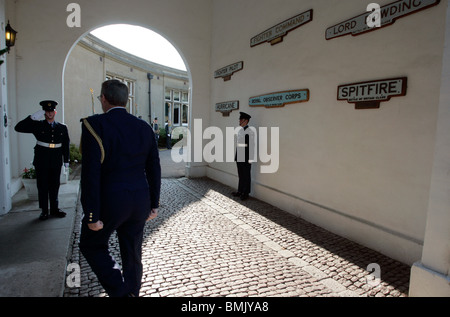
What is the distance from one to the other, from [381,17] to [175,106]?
739 inches

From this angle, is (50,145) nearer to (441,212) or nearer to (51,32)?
(51,32)

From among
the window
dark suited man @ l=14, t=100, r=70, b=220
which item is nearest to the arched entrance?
the window

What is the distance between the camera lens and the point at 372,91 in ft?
12.2

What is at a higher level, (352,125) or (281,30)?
(281,30)

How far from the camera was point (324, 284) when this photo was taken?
292 cm

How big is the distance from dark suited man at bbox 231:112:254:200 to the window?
14584 mm

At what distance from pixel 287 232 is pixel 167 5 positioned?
658cm

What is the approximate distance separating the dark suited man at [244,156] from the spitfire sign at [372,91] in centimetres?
228

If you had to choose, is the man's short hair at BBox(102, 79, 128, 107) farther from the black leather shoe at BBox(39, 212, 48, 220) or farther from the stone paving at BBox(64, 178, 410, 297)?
the black leather shoe at BBox(39, 212, 48, 220)

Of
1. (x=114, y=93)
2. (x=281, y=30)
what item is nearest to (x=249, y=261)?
(x=114, y=93)

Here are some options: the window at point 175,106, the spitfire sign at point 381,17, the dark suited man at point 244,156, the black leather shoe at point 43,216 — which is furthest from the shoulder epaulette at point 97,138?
the window at point 175,106

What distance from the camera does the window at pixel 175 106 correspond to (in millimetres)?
20281
